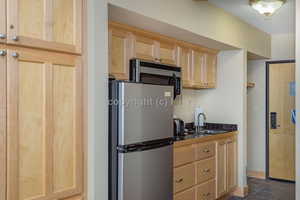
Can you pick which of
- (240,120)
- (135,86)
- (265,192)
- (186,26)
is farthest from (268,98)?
(135,86)

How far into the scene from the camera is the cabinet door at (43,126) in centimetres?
185

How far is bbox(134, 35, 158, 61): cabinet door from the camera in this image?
3258mm

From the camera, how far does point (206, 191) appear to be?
151 inches

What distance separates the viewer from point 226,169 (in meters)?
4.33

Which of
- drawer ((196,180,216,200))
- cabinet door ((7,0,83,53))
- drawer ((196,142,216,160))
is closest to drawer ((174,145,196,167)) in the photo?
drawer ((196,142,216,160))

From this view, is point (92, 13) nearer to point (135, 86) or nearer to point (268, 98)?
point (135, 86)

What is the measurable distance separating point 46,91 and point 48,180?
565 millimetres

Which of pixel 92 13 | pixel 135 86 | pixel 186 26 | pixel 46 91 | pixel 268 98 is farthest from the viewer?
pixel 268 98

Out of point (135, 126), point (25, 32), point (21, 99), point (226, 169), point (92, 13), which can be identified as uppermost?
point (92, 13)

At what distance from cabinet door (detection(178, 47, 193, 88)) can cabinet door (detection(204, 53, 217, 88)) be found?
0.43 meters

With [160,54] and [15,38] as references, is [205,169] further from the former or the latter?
[15,38]

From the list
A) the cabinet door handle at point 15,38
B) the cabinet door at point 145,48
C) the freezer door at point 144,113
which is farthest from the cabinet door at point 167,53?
the cabinet door handle at point 15,38

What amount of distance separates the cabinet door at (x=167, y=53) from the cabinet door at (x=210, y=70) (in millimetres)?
848

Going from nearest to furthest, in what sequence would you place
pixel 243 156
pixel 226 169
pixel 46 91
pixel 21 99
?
pixel 21 99 → pixel 46 91 → pixel 226 169 → pixel 243 156
